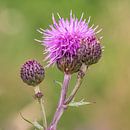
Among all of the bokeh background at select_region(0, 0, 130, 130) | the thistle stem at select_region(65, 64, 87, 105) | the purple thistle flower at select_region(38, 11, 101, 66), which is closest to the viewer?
the thistle stem at select_region(65, 64, 87, 105)

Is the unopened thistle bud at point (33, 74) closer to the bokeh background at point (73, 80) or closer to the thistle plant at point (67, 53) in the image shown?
the thistle plant at point (67, 53)

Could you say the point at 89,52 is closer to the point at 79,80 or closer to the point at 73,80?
the point at 79,80

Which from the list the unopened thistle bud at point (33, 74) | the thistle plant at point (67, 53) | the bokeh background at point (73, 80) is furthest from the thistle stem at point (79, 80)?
the bokeh background at point (73, 80)

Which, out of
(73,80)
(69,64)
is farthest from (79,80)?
(73,80)

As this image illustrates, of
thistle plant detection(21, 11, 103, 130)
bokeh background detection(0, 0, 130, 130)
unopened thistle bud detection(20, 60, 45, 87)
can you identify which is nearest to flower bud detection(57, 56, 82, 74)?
thistle plant detection(21, 11, 103, 130)

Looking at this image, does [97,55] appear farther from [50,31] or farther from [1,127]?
[1,127]

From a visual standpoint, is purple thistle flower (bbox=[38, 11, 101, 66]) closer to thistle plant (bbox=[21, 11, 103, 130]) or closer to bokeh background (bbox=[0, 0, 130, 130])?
thistle plant (bbox=[21, 11, 103, 130])
